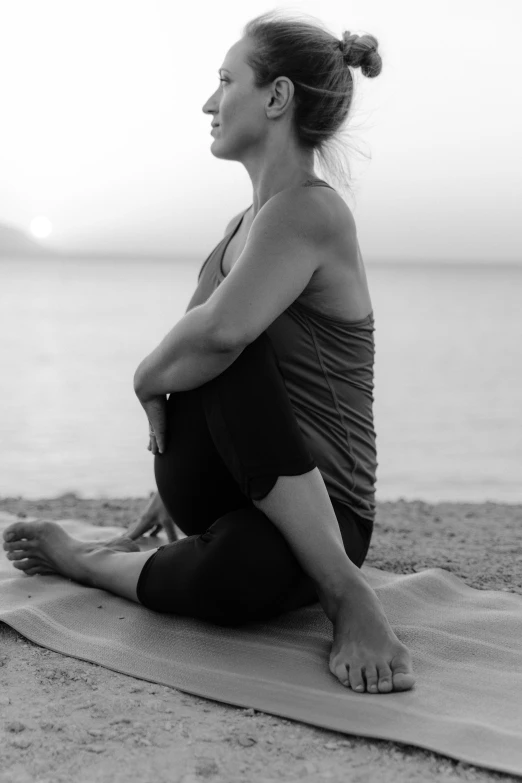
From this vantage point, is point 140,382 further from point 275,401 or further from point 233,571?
point 233,571

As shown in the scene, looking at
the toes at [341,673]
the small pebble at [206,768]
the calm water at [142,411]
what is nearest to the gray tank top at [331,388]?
the toes at [341,673]

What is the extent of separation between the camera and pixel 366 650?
5.70 feet

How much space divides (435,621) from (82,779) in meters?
1.01

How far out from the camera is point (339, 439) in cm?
207

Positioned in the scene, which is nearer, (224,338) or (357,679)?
(357,679)

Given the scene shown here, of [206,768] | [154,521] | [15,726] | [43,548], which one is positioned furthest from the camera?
[154,521]

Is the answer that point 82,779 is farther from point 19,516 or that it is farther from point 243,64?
point 19,516

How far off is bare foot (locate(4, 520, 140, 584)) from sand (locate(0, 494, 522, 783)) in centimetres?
31

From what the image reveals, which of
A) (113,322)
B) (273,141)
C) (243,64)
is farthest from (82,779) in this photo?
(113,322)

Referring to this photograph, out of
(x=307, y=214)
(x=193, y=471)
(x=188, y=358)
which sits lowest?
(x=193, y=471)

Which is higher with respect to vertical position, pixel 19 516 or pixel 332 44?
pixel 332 44

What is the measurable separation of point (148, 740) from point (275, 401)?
2.36ft

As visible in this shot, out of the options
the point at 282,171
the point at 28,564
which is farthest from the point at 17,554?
the point at 282,171

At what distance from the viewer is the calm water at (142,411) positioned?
24.9ft
